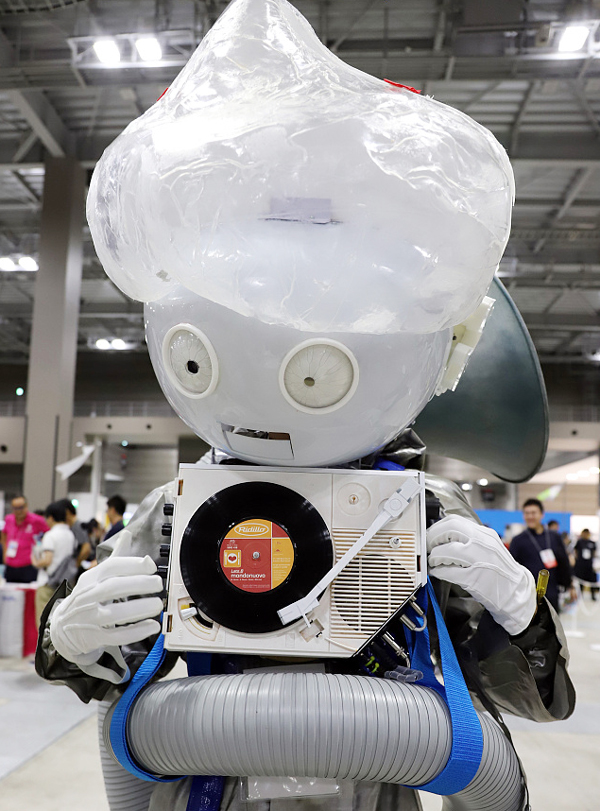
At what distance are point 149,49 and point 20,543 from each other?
5299 millimetres

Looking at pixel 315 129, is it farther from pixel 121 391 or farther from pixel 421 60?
pixel 121 391

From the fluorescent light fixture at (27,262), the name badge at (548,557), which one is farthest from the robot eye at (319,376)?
the fluorescent light fixture at (27,262)

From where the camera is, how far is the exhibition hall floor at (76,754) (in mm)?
3236

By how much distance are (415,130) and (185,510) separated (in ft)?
2.15

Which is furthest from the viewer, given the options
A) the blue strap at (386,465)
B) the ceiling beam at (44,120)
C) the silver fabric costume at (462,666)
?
the ceiling beam at (44,120)

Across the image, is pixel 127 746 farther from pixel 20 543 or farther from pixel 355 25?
pixel 355 25

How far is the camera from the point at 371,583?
3.65ft

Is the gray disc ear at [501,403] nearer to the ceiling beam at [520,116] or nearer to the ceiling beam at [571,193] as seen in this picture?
the ceiling beam at [520,116]

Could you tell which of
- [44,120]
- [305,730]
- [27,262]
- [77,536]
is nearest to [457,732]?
[305,730]

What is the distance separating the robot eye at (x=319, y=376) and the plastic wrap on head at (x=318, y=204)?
4 centimetres

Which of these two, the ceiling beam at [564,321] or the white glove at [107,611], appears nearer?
the white glove at [107,611]

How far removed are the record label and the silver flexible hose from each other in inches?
5.3

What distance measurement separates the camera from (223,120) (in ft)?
3.32

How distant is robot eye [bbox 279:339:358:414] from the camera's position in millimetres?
1041
